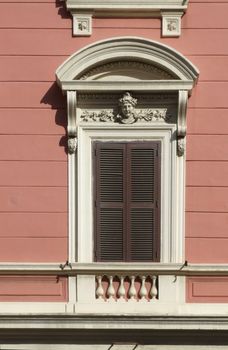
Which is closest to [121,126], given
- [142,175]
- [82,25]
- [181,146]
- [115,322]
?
[142,175]

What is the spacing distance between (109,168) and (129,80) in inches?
40.6

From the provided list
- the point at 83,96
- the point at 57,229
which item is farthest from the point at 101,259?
the point at 83,96

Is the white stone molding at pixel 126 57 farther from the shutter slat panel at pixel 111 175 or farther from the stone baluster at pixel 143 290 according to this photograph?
the stone baluster at pixel 143 290

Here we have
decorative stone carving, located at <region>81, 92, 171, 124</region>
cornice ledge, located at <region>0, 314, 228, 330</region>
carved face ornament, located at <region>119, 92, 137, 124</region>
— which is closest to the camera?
cornice ledge, located at <region>0, 314, 228, 330</region>

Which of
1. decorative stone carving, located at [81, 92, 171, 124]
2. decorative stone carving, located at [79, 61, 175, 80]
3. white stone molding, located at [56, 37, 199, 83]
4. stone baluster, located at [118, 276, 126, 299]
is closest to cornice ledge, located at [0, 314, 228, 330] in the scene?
stone baluster, located at [118, 276, 126, 299]

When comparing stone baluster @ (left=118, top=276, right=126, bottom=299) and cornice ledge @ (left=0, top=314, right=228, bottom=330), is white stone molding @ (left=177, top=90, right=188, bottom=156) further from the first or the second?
cornice ledge @ (left=0, top=314, right=228, bottom=330)

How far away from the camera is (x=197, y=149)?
9516 mm

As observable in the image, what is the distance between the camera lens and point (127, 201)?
31.2 ft

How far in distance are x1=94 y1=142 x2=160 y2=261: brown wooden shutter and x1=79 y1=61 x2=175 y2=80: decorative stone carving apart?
0.77 meters

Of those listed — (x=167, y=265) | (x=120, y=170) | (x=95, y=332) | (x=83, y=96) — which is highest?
(x=83, y=96)

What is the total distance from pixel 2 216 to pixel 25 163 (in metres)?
0.67

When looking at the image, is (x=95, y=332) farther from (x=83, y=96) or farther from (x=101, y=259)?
(x=83, y=96)

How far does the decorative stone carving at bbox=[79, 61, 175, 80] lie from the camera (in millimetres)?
9445

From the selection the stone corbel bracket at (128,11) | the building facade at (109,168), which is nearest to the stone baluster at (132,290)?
the building facade at (109,168)
